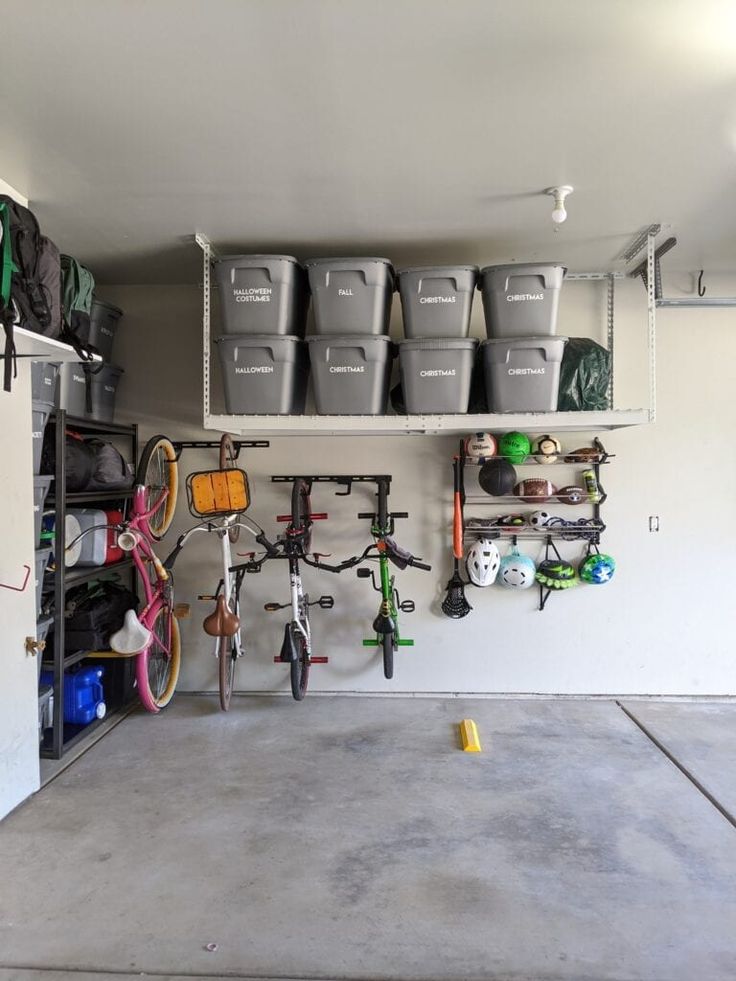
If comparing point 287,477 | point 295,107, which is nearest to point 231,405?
point 287,477

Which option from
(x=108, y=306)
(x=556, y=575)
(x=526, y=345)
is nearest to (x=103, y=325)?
(x=108, y=306)

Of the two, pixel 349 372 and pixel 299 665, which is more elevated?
pixel 349 372

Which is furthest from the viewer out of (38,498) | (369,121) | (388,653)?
(388,653)

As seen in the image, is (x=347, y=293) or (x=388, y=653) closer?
(x=347, y=293)

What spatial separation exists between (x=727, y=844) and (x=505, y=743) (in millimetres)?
1148

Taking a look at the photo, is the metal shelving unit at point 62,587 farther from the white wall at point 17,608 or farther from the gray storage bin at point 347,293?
the gray storage bin at point 347,293

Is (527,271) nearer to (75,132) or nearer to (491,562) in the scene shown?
(491,562)

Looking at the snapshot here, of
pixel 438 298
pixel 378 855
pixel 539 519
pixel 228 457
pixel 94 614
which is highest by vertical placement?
pixel 438 298

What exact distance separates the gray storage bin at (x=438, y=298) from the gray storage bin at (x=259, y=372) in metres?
0.61

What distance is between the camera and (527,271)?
332cm

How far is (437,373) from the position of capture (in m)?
3.43

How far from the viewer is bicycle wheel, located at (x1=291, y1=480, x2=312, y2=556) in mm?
3871

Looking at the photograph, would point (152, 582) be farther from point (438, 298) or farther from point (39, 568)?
point (438, 298)

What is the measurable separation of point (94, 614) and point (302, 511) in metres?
1.30
